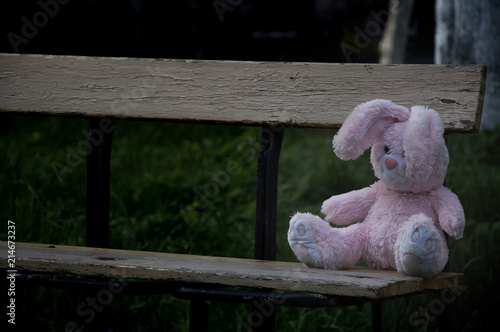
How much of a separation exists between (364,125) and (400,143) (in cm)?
11

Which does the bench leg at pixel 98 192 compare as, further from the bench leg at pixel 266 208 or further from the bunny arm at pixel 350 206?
the bunny arm at pixel 350 206

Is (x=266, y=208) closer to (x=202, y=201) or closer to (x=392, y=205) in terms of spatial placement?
(x=392, y=205)

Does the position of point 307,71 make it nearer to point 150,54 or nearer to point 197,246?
point 197,246

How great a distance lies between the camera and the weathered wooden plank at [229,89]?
212cm

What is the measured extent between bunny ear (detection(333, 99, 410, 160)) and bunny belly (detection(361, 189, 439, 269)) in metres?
0.17

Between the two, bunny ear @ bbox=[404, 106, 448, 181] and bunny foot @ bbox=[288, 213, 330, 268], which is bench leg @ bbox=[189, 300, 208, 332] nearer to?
bunny foot @ bbox=[288, 213, 330, 268]

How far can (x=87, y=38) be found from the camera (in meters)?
6.07

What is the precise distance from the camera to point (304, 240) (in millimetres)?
1839

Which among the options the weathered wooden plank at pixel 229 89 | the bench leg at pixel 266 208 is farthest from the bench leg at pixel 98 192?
the bench leg at pixel 266 208

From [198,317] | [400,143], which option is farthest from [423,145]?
[198,317]

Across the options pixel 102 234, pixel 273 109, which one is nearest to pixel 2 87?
pixel 102 234

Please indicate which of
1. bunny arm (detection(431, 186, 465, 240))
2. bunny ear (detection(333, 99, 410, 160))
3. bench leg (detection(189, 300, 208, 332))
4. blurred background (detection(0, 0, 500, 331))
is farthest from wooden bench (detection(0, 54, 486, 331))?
blurred background (detection(0, 0, 500, 331))

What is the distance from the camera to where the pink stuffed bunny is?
177 centimetres

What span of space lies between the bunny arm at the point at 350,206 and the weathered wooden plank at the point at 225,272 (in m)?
0.16
